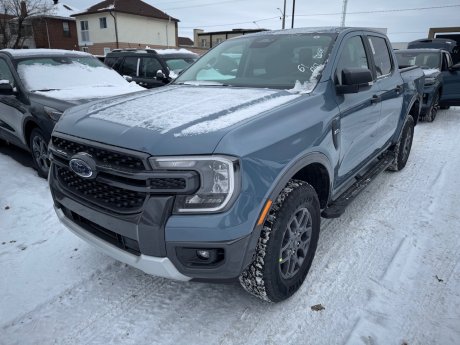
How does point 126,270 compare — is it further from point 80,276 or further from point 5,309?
point 5,309

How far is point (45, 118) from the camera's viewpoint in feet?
14.4

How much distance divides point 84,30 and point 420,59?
4072 cm

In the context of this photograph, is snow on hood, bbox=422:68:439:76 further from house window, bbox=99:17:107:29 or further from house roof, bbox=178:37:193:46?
house roof, bbox=178:37:193:46

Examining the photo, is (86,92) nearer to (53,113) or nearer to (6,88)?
(53,113)

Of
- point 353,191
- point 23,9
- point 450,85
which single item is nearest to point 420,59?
point 450,85

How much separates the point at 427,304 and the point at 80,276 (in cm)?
256

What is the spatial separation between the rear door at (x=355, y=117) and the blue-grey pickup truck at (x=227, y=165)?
0.02 meters

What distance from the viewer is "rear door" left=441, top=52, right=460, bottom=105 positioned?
8.91 m

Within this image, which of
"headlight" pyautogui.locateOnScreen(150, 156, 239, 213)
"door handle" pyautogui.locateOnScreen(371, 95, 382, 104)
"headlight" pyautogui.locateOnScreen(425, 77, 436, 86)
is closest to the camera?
"headlight" pyautogui.locateOnScreen(150, 156, 239, 213)

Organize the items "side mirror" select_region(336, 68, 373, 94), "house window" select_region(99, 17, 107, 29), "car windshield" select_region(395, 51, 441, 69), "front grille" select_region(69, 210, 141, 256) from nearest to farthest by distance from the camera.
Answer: "front grille" select_region(69, 210, 141, 256)
"side mirror" select_region(336, 68, 373, 94)
"car windshield" select_region(395, 51, 441, 69)
"house window" select_region(99, 17, 107, 29)

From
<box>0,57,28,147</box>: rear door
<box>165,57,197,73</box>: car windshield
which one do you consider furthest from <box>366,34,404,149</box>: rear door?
<box>165,57,197,73</box>: car windshield

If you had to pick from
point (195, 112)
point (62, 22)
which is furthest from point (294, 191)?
point (62, 22)

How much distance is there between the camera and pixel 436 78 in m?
8.29

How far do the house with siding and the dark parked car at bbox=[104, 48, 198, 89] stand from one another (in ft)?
105
